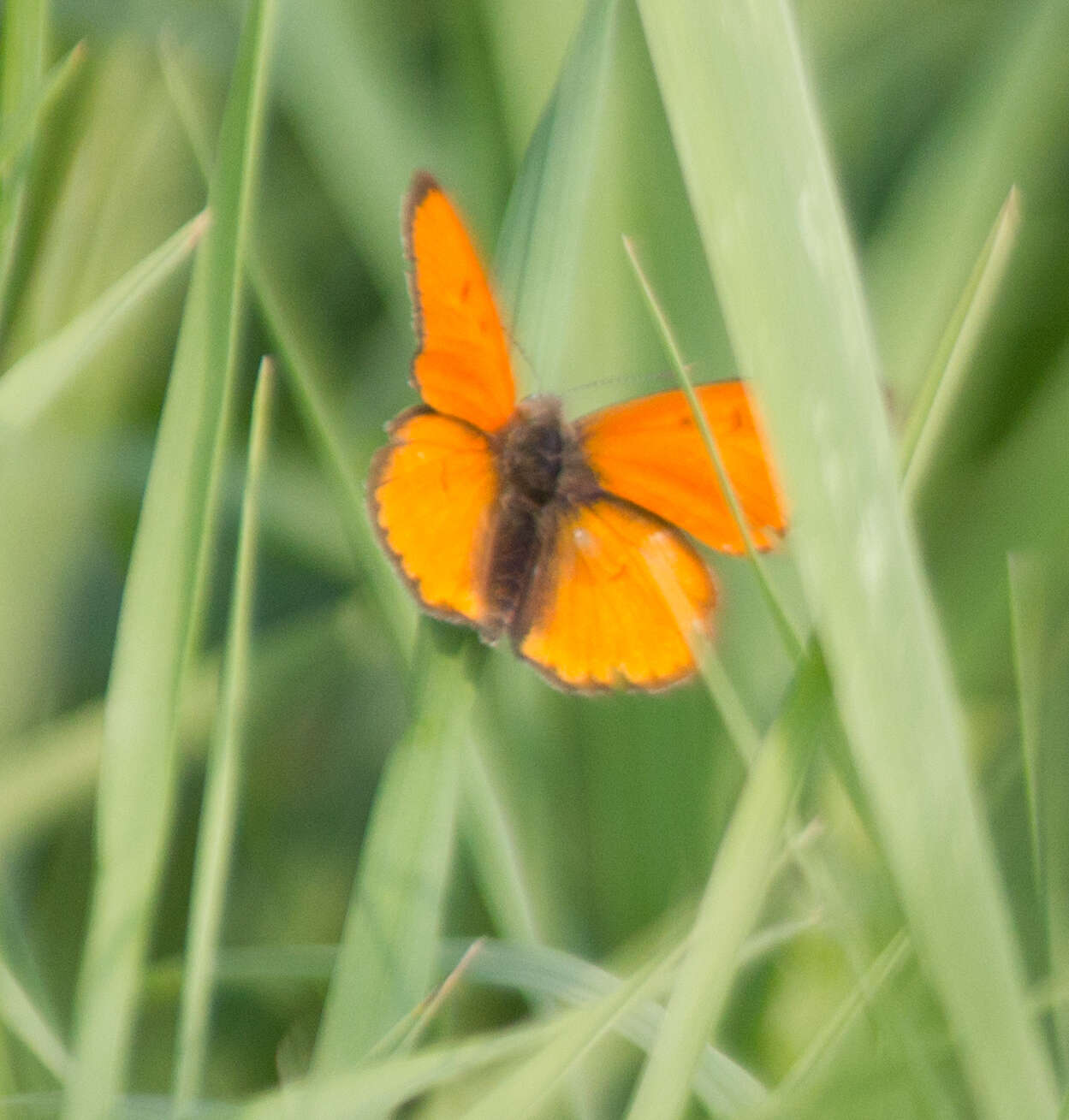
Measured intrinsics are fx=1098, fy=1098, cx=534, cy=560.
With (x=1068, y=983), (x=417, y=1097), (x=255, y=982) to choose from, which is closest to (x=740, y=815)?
(x=1068, y=983)

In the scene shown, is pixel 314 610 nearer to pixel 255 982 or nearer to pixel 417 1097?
pixel 255 982

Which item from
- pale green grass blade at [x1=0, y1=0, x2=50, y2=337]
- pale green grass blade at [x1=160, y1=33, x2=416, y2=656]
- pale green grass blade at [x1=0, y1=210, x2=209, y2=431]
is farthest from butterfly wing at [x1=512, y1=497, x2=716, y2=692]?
pale green grass blade at [x1=0, y1=0, x2=50, y2=337]

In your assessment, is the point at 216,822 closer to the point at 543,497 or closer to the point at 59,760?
the point at 59,760

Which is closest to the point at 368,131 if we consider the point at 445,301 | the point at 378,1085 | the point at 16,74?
the point at 445,301

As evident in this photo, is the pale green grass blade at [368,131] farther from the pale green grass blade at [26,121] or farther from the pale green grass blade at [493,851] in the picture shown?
the pale green grass blade at [493,851]

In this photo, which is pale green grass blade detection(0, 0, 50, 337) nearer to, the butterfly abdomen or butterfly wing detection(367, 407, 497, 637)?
butterfly wing detection(367, 407, 497, 637)
